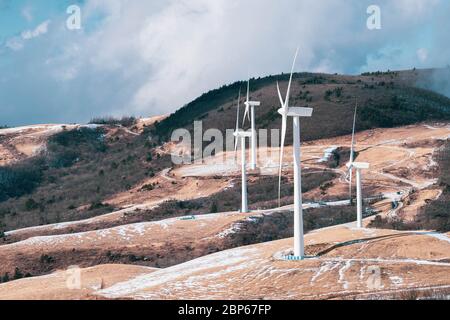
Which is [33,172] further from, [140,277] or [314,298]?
[314,298]

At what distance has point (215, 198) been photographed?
125062 mm

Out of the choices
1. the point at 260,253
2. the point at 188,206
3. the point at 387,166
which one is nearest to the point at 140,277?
the point at 260,253

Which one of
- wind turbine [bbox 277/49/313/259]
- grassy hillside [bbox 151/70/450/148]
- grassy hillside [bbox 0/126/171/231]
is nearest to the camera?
wind turbine [bbox 277/49/313/259]

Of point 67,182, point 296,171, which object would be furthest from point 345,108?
point 296,171

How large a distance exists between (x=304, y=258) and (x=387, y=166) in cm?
7356

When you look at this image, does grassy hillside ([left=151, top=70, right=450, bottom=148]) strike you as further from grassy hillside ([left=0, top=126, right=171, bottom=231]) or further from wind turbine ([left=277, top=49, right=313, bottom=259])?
wind turbine ([left=277, top=49, right=313, bottom=259])

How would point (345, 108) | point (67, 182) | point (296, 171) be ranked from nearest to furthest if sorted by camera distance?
point (296, 171)
point (345, 108)
point (67, 182)

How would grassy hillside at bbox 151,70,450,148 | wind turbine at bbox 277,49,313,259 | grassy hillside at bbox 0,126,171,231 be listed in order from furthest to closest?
grassy hillside at bbox 151,70,450,148 < grassy hillside at bbox 0,126,171,231 < wind turbine at bbox 277,49,313,259

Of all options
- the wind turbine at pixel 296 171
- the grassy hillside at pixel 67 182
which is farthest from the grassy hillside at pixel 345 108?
the wind turbine at pixel 296 171

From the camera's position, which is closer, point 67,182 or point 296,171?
point 296,171

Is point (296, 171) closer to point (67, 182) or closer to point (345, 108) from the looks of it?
point (345, 108)

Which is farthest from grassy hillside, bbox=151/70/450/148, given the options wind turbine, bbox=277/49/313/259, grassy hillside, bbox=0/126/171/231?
wind turbine, bbox=277/49/313/259

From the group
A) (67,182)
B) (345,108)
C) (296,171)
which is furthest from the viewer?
(67,182)

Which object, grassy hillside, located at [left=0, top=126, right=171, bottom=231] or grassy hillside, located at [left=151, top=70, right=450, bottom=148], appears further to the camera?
grassy hillside, located at [left=151, top=70, right=450, bottom=148]
